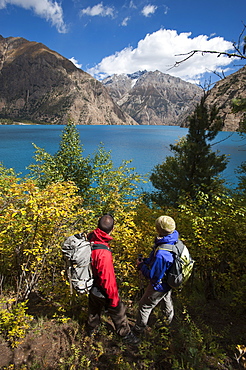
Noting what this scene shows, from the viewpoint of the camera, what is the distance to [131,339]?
3086 millimetres

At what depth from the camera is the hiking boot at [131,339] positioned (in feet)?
10.1

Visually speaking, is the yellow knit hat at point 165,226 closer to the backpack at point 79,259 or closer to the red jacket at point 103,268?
the red jacket at point 103,268

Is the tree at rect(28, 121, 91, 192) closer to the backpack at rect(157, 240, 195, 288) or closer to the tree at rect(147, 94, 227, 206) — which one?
the tree at rect(147, 94, 227, 206)

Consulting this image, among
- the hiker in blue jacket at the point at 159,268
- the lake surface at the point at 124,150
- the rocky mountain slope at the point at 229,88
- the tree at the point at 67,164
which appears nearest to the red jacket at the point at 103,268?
the hiker in blue jacket at the point at 159,268

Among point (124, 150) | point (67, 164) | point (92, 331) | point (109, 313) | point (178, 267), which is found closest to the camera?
point (178, 267)

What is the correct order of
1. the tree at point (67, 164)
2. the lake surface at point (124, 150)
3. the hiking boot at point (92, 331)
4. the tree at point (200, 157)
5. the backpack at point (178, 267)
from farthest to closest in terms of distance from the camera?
the lake surface at point (124, 150) < the tree at point (200, 157) < the tree at point (67, 164) < the hiking boot at point (92, 331) < the backpack at point (178, 267)

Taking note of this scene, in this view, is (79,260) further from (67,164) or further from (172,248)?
(67,164)

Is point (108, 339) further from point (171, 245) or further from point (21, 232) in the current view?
point (21, 232)


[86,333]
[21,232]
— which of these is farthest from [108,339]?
[21,232]

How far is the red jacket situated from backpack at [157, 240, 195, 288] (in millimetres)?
752

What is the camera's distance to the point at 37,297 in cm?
437

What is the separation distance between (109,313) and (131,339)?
519mm

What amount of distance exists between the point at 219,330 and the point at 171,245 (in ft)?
7.09

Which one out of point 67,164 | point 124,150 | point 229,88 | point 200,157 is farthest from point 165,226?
point 124,150
